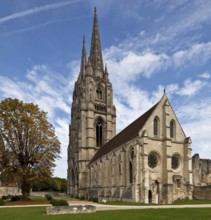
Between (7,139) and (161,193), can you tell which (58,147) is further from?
(161,193)

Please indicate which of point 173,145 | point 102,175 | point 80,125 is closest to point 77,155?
point 80,125

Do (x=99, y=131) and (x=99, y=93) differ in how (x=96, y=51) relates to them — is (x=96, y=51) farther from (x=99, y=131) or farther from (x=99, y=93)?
(x=99, y=131)

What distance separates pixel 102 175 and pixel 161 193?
15944mm

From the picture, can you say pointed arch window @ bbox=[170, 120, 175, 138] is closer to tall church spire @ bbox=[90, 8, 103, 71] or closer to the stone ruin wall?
the stone ruin wall

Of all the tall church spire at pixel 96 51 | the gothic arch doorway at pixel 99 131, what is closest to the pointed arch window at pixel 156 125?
the gothic arch doorway at pixel 99 131

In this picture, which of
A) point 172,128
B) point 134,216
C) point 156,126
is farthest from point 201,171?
point 134,216

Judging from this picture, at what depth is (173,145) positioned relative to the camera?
128ft

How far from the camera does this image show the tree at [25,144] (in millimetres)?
34000

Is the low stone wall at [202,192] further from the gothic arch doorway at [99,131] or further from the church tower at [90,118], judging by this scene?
the gothic arch doorway at [99,131]

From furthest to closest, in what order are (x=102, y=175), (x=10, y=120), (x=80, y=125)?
(x=80, y=125), (x=102, y=175), (x=10, y=120)

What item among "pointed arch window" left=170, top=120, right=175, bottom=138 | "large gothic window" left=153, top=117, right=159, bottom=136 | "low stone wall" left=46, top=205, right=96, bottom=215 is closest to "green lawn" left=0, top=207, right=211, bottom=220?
"low stone wall" left=46, top=205, right=96, bottom=215

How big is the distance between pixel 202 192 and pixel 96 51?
45.2m

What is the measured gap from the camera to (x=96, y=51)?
71812 millimetres

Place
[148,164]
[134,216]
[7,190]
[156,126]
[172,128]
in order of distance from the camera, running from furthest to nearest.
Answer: [7,190]
[172,128]
[156,126]
[148,164]
[134,216]
